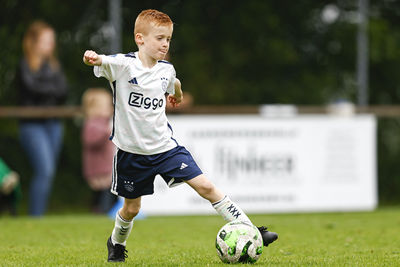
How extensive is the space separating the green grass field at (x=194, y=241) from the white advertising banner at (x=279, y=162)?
0.26 meters

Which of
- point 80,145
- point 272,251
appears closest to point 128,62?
point 272,251

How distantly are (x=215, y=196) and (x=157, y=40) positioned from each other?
119cm

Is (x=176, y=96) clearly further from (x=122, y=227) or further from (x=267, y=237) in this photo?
(x=267, y=237)

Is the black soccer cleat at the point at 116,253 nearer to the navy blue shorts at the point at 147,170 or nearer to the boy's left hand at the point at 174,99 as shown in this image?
the navy blue shorts at the point at 147,170

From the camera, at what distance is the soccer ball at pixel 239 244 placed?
18.5 ft

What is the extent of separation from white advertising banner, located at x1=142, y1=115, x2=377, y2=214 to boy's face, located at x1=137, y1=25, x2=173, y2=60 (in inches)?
224

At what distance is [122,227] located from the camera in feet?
20.2

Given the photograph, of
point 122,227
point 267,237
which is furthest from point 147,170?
point 267,237

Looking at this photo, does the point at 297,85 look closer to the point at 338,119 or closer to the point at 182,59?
the point at 182,59

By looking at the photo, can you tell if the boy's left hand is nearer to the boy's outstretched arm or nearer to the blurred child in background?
the boy's outstretched arm

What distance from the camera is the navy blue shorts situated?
5.84 metres

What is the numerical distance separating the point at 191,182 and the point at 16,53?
364 inches

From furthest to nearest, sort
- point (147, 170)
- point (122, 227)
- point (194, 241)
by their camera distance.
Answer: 1. point (194, 241)
2. point (122, 227)
3. point (147, 170)

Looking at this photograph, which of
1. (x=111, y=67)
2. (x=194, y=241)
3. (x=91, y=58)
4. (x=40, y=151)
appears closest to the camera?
(x=91, y=58)
